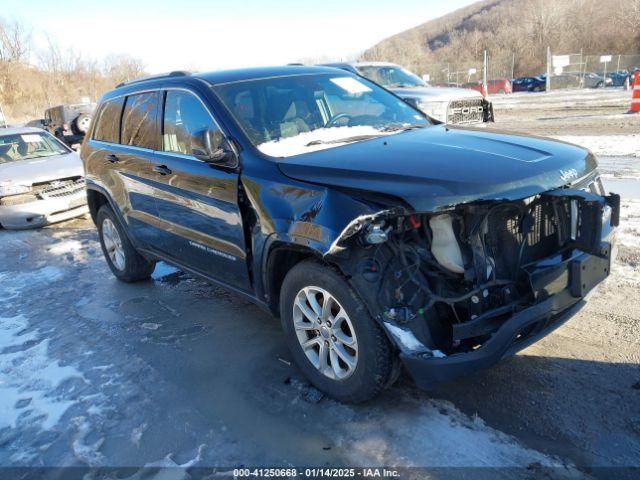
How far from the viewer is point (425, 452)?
2.67m

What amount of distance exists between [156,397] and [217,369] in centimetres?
46

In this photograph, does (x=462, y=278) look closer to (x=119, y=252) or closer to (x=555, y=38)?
(x=119, y=252)

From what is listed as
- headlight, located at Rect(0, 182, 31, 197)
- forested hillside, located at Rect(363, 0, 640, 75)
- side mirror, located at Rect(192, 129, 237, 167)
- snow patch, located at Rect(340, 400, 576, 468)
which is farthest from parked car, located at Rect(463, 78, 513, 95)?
snow patch, located at Rect(340, 400, 576, 468)

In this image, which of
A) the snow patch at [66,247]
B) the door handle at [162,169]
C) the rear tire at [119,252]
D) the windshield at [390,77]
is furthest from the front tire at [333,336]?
the windshield at [390,77]

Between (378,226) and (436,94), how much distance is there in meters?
9.14

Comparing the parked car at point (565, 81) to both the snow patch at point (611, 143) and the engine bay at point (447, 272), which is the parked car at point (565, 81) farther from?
the engine bay at point (447, 272)

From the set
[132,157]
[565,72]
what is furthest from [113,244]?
[565,72]

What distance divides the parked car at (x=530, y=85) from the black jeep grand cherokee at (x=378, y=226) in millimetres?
39439

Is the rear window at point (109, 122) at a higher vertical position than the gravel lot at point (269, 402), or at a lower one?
higher

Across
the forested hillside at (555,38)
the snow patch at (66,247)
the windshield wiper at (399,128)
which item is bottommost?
the snow patch at (66,247)

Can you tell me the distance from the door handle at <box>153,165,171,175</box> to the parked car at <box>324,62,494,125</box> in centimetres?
662

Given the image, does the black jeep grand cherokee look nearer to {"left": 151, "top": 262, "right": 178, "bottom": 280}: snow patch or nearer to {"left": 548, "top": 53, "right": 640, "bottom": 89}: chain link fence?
{"left": 151, "top": 262, "right": 178, "bottom": 280}: snow patch

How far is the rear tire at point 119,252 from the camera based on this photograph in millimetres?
5434

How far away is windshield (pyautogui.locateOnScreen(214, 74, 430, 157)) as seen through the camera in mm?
3588
